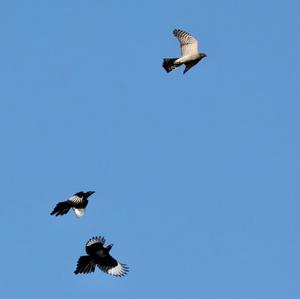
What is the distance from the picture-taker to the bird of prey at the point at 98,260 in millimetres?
88812

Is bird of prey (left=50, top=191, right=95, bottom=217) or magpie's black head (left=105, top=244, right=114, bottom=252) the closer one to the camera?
bird of prey (left=50, top=191, right=95, bottom=217)

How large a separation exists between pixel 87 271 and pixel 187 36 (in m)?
9.43

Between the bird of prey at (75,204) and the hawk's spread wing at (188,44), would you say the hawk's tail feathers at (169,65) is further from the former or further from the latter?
the bird of prey at (75,204)

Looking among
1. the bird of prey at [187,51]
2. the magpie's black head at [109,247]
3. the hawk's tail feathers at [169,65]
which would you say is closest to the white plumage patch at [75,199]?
the magpie's black head at [109,247]

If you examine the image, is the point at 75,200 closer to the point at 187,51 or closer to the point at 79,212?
the point at 79,212

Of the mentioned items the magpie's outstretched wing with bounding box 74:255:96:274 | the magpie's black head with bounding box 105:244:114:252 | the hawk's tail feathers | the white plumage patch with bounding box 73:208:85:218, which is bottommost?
the magpie's outstretched wing with bounding box 74:255:96:274

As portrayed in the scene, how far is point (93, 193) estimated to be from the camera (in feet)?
Result: 289

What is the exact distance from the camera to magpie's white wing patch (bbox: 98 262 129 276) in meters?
89.7

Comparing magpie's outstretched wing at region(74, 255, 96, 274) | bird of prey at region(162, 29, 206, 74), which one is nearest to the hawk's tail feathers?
bird of prey at region(162, 29, 206, 74)

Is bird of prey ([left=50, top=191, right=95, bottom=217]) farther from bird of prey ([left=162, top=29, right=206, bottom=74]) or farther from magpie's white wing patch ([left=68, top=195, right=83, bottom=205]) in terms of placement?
bird of prey ([left=162, top=29, right=206, bottom=74])

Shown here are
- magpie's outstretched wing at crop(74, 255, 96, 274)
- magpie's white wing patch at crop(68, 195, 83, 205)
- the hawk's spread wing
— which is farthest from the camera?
the hawk's spread wing

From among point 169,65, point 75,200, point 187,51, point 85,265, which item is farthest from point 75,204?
point 187,51

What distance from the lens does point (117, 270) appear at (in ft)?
295

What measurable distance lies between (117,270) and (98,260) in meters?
1.00
